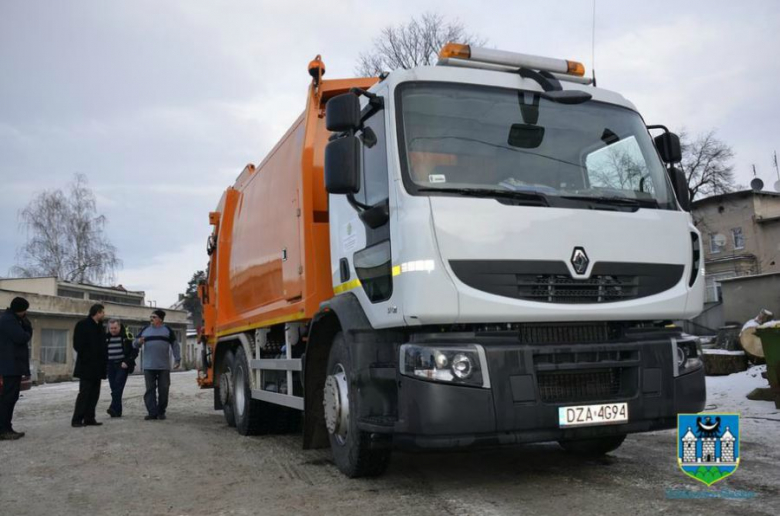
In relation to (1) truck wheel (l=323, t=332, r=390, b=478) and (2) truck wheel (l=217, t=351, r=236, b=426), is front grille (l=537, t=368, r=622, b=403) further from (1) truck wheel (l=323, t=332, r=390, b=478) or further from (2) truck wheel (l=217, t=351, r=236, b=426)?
(2) truck wheel (l=217, t=351, r=236, b=426)

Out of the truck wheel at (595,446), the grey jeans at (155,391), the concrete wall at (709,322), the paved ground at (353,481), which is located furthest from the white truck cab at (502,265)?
the concrete wall at (709,322)

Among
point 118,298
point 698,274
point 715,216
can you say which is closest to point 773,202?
point 715,216

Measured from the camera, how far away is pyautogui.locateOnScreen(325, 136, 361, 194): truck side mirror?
15.5 ft

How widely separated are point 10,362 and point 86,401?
1345 millimetres

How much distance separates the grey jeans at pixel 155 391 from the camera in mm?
10591

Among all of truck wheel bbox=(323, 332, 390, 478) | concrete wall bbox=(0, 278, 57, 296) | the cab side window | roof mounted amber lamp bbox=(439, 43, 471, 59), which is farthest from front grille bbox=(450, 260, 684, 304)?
concrete wall bbox=(0, 278, 57, 296)

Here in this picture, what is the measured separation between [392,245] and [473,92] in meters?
1.26

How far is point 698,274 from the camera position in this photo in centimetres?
487

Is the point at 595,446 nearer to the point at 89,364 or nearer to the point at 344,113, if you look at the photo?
the point at 344,113

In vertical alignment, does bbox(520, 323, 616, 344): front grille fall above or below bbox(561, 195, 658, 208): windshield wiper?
below

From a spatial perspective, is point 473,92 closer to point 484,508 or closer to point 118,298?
point 484,508

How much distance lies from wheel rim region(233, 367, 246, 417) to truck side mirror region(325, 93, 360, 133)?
4429 mm

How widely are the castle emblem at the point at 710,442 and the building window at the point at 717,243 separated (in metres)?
42.5

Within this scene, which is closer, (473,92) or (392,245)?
(392,245)
